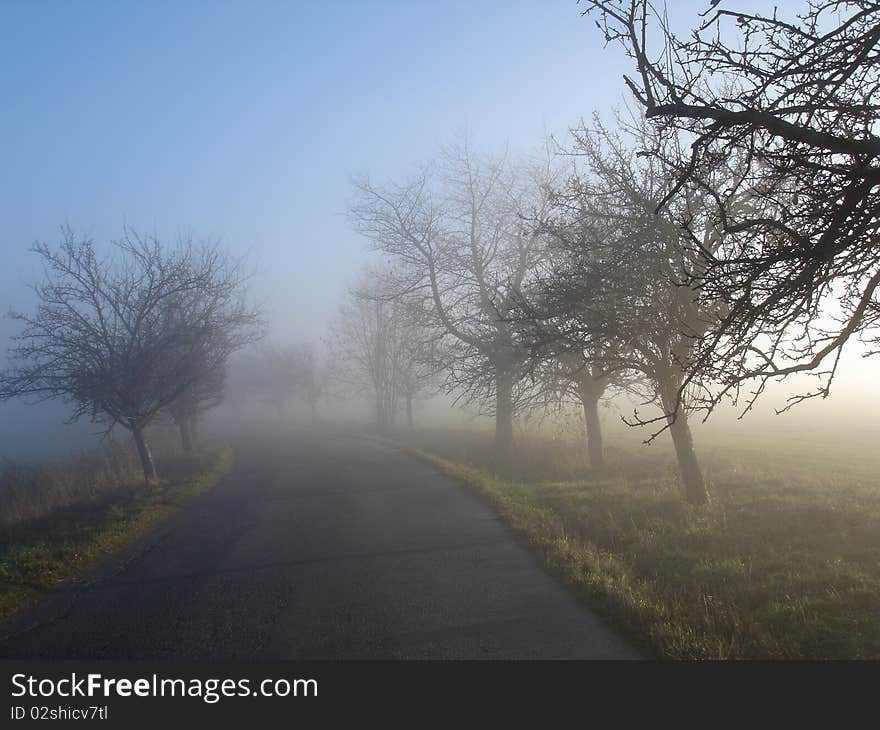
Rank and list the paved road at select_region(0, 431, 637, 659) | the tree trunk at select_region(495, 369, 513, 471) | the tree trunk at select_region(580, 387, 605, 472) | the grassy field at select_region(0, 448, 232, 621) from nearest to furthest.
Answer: the paved road at select_region(0, 431, 637, 659), the grassy field at select_region(0, 448, 232, 621), the tree trunk at select_region(495, 369, 513, 471), the tree trunk at select_region(580, 387, 605, 472)

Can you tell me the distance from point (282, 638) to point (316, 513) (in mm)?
6247

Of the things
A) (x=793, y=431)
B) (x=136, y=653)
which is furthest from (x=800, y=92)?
(x=793, y=431)

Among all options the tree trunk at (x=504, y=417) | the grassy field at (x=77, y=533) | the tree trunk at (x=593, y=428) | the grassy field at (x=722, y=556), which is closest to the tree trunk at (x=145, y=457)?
the grassy field at (x=77, y=533)

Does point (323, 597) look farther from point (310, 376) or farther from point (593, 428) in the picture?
point (310, 376)

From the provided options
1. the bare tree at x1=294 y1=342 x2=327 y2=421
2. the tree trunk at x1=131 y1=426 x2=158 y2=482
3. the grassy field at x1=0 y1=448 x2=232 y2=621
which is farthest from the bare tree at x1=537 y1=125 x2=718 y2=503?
the bare tree at x1=294 y1=342 x2=327 y2=421

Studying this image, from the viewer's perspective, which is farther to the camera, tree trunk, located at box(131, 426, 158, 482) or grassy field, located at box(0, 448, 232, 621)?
tree trunk, located at box(131, 426, 158, 482)

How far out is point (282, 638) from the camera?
5.42m

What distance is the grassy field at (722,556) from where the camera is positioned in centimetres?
509

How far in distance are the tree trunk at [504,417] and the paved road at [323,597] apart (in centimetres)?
500

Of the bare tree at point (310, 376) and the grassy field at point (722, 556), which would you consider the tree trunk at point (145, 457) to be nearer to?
the grassy field at point (722, 556)

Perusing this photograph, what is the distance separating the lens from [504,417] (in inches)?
883

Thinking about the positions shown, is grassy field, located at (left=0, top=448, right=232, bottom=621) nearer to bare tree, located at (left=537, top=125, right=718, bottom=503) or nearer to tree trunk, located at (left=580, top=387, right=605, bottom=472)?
bare tree, located at (left=537, top=125, right=718, bottom=503)

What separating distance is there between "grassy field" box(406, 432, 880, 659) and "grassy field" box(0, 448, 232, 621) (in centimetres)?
626

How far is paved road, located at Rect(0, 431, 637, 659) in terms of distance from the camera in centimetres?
519
